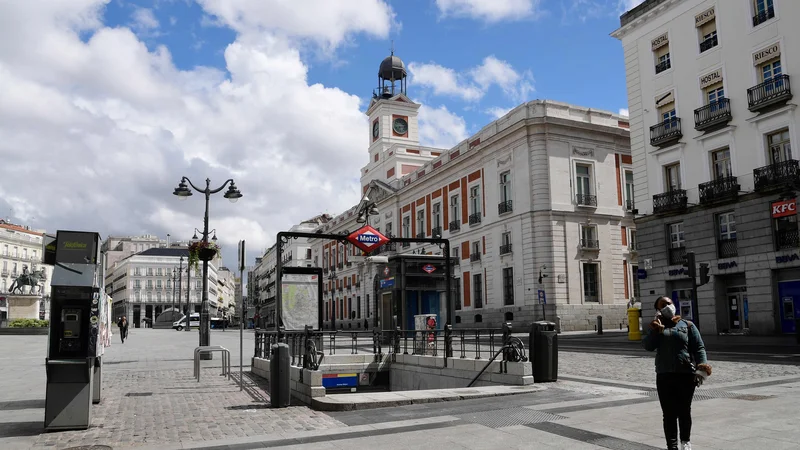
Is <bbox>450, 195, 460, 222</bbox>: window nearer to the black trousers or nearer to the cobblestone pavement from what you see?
the cobblestone pavement

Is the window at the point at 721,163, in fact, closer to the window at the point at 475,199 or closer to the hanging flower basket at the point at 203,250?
the window at the point at 475,199

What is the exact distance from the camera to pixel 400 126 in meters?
71.4

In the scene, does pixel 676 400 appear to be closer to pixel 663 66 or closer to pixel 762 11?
pixel 762 11

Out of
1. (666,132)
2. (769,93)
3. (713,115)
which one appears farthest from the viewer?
(666,132)

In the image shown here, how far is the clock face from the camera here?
71125 millimetres

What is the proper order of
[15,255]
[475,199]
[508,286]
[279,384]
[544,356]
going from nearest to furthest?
[279,384], [544,356], [508,286], [475,199], [15,255]

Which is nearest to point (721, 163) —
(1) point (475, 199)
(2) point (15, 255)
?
(1) point (475, 199)

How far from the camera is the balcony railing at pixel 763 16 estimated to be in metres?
26.8

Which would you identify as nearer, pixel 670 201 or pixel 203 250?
pixel 203 250

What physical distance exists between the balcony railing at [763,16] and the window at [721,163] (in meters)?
5.47

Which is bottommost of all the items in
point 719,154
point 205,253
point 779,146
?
point 205,253

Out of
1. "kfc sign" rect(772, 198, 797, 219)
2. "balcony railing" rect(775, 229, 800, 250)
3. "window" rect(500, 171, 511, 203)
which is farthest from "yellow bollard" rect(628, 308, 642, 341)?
"window" rect(500, 171, 511, 203)

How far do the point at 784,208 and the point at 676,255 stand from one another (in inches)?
252

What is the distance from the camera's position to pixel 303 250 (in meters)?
102
